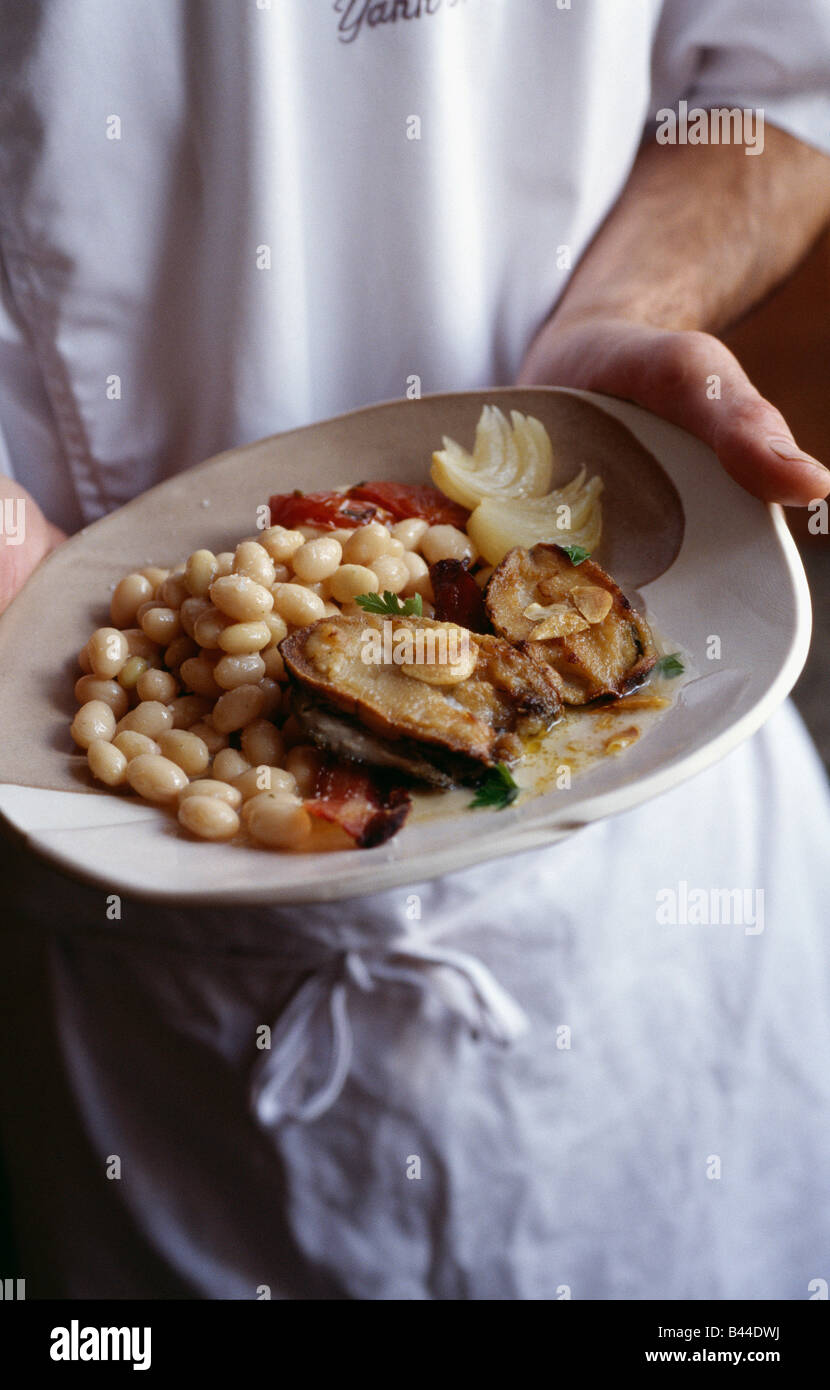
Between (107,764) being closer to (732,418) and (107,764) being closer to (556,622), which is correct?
(556,622)

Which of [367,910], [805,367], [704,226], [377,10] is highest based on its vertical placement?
[377,10]

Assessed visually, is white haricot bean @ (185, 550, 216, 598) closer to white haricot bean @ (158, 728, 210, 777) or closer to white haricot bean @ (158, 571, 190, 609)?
white haricot bean @ (158, 571, 190, 609)

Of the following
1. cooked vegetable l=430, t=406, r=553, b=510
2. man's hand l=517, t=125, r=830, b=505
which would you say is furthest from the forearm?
cooked vegetable l=430, t=406, r=553, b=510

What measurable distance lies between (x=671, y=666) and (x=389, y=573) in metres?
0.39

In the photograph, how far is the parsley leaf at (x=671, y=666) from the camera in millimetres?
1217

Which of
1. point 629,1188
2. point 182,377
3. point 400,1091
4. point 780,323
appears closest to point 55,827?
point 400,1091

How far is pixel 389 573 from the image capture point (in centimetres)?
137

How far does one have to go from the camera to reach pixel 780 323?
10.2ft

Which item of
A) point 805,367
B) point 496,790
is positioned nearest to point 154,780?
point 496,790

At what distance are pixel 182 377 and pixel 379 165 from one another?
0.46 metres

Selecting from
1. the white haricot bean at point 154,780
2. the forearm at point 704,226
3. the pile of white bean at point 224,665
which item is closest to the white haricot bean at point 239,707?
the pile of white bean at point 224,665

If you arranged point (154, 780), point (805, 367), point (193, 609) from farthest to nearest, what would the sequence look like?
point (805, 367) < point (193, 609) < point (154, 780)
